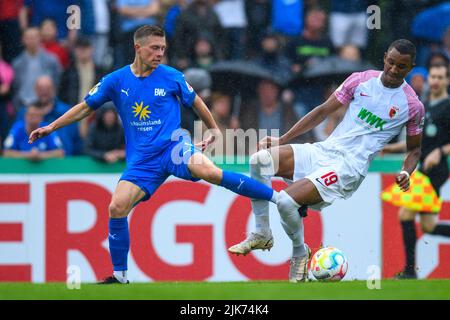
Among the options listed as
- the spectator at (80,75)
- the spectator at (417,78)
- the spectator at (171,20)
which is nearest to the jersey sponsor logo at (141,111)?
the spectator at (80,75)

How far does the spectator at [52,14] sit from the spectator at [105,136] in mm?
1497

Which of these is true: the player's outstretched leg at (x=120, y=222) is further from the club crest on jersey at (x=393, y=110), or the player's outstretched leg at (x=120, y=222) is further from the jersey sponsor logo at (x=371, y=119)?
the club crest on jersey at (x=393, y=110)

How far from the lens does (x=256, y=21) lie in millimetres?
13352

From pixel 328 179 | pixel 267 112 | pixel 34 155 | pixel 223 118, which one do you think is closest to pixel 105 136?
pixel 34 155

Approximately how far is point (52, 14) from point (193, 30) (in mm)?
1768

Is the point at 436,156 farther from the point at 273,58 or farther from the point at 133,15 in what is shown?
the point at 133,15

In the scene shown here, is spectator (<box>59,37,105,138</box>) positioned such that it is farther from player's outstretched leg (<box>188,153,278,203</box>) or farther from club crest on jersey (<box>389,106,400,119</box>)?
club crest on jersey (<box>389,106,400,119</box>)

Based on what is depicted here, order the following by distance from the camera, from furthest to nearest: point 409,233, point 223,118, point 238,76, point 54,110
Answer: point 238,76 → point 223,118 → point 54,110 → point 409,233

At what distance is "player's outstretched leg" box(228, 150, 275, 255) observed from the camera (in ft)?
31.2

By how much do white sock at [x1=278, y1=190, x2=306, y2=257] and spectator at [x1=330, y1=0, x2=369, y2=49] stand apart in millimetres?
4376

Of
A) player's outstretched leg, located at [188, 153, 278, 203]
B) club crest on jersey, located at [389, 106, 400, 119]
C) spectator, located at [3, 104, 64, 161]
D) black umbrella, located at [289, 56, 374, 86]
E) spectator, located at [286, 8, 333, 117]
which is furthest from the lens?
spectator, located at [286, 8, 333, 117]

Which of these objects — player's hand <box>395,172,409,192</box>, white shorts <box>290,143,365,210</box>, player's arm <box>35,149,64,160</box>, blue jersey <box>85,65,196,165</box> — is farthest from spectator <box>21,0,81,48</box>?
player's hand <box>395,172,409,192</box>

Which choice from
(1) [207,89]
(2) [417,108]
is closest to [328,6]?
(1) [207,89]

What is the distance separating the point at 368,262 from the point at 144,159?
12.2 ft
